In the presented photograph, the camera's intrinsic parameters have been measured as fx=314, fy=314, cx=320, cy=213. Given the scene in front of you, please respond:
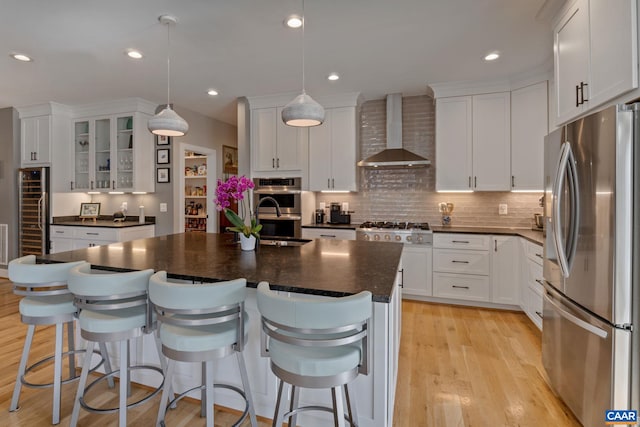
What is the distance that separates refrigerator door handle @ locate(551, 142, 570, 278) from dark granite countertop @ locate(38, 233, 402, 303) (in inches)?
36.1

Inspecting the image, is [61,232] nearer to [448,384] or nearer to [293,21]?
[293,21]

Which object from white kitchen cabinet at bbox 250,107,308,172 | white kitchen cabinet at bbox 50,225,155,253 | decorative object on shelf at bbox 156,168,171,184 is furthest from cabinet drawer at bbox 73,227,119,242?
white kitchen cabinet at bbox 250,107,308,172

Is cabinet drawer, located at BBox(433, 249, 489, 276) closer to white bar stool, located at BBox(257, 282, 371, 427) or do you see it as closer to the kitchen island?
the kitchen island

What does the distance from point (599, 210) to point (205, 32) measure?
9.68ft

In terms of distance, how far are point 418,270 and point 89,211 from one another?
5.07 metres

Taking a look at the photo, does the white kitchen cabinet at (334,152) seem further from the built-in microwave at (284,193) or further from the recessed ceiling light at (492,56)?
the recessed ceiling light at (492,56)

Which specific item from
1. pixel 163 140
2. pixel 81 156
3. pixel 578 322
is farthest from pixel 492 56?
pixel 81 156

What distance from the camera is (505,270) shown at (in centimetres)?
349

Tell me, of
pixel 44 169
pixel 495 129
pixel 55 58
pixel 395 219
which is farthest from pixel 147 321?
pixel 44 169

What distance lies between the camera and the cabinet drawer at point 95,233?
425cm

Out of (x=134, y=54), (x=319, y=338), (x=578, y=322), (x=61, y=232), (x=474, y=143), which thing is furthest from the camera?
(x=61, y=232)

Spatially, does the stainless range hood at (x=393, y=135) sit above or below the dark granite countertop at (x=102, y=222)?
above

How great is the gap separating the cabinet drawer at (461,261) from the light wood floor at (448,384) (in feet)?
1.87

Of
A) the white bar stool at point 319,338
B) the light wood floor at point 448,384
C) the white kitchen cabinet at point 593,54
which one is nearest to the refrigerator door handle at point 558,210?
the white kitchen cabinet at point 593,54
